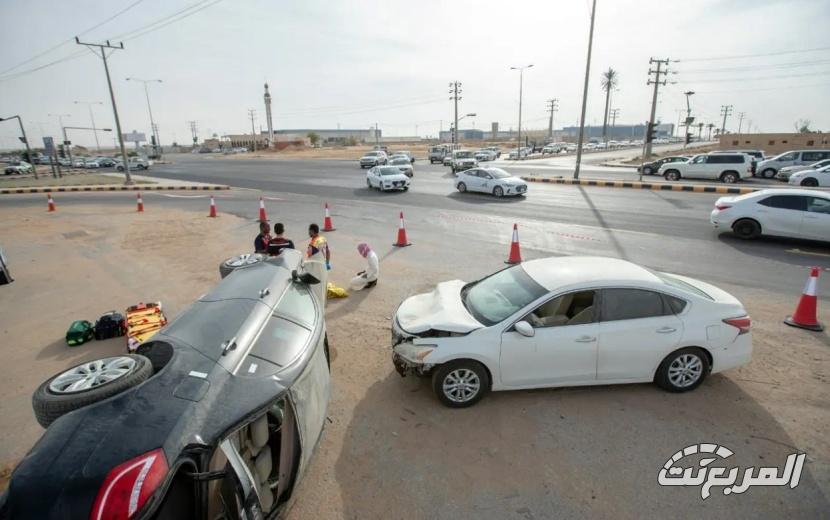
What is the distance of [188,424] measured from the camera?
7.70 ft

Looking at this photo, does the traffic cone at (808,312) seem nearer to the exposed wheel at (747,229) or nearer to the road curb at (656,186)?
the exposed wheel at (747,229)

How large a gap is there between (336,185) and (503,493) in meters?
25.7

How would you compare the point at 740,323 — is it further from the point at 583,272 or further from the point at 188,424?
the point at 188,424

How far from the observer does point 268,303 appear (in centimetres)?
399

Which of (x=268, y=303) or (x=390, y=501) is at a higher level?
(x=268, y=303)

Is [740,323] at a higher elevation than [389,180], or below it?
below

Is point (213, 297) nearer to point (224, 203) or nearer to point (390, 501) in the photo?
point (390, 501)

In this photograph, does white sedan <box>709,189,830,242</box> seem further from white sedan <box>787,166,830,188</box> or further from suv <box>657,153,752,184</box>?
suv <box>657,153,752,184</box>

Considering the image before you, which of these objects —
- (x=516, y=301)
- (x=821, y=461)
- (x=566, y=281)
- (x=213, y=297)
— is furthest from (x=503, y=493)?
(x=213, y=297)

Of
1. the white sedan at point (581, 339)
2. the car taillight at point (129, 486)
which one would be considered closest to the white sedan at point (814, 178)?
the white sedan at point (581, 339)

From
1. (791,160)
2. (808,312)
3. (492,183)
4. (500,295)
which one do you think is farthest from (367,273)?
(791,160)

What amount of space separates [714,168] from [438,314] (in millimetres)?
28286

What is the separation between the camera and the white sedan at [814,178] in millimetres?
21234

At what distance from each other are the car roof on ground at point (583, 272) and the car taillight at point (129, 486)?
3880 millimetres
